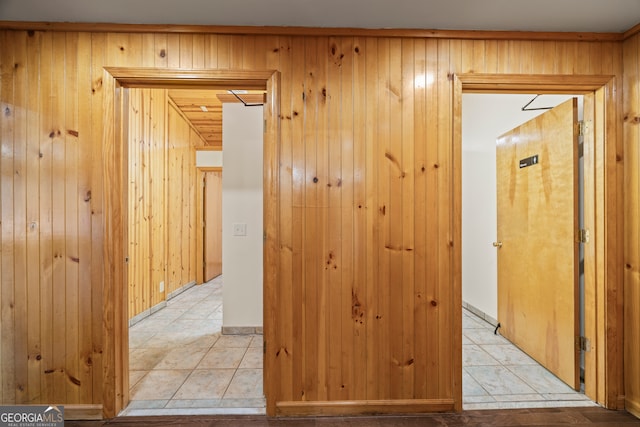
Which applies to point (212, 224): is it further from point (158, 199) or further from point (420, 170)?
point (420, 170)

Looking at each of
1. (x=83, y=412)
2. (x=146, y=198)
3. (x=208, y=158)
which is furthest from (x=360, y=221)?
(x=208, y=158)

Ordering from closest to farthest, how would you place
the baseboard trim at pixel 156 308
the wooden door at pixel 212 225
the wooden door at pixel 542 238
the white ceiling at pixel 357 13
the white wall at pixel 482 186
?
the white ceiling at pixel 357 13, the wooden door at pixel 542 238, the white wall at pixel 482 186, the baseboard trim at pixel 156 308, the wooden door at pixel 212 225

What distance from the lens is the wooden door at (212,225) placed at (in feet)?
17.4

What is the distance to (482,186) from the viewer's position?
321 cm

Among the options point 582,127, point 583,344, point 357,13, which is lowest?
point 583,344

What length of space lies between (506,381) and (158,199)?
4.32 m

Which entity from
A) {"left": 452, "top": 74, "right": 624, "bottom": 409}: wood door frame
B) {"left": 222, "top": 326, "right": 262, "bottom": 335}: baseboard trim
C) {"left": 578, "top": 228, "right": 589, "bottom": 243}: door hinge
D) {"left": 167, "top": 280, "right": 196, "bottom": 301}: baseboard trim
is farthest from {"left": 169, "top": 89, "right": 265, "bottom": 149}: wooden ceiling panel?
{"left": 578, "top": 228, "right": 589, "bottom": 243}: door hinge

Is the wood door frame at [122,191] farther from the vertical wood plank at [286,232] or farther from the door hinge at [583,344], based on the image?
the door hinge at [583,344]

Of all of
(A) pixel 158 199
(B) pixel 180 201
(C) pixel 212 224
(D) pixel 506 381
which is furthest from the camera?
(C) pixel 212 224

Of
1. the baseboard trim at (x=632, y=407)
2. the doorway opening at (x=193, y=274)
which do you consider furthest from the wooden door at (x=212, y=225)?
the baseboard trim at (x=632, y=407)

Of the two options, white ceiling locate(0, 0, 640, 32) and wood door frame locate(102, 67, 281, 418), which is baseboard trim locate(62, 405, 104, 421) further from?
white ceiling locate(0, 0, 640, 32)

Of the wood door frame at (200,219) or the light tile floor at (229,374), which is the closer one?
the light tile floor at (229,374)

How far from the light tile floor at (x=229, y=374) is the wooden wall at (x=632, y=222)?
0.34m

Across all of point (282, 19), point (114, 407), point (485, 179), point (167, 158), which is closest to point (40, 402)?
point (114, 407)
